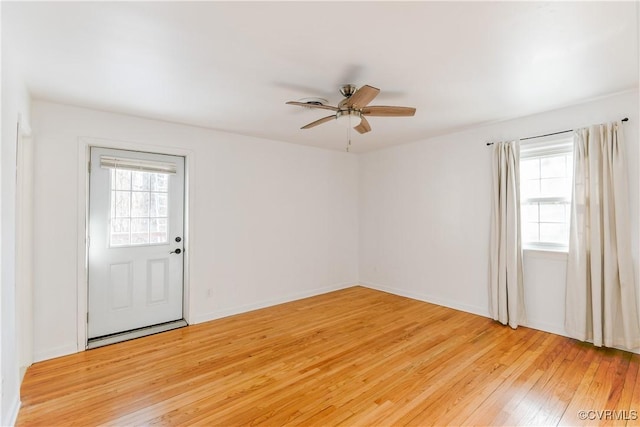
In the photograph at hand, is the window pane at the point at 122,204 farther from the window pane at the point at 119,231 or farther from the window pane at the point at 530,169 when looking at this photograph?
the window pane at the point at 530,169

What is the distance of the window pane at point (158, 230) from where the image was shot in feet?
12.3

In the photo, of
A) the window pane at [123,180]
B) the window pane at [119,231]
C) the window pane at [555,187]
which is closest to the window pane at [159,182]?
the window pane at [123,180]

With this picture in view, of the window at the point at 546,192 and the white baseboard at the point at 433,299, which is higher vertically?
A: the window at the point at 546,192

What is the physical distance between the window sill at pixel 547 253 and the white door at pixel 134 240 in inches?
172

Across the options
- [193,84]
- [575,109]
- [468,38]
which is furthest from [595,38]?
[193,84]

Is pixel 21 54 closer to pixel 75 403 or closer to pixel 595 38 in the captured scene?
pixel 75 403

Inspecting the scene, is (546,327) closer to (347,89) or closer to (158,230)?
(347,89)

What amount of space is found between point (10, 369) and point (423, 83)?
376 centimetres

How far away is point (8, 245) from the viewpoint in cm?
195

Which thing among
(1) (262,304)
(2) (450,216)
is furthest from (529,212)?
(1) (262,304)

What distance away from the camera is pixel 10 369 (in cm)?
201

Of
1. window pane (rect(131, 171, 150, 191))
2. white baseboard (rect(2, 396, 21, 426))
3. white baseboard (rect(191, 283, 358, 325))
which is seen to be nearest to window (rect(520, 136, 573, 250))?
white baseboard (rect(191, 283, 358, 325))

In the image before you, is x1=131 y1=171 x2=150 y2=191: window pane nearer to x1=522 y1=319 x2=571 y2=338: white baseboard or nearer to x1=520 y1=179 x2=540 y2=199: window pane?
x1=520 y1=179 x2=540 y2=199: window pane

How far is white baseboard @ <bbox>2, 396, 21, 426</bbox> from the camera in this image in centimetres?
190
